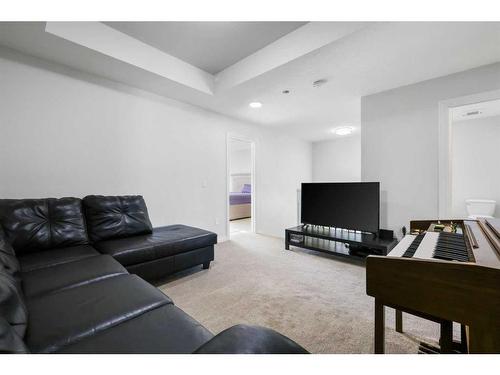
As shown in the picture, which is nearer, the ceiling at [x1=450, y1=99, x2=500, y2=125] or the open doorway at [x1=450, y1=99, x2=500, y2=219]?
the ceiling at [x1=450, y1=99, x2=500, y2=125]

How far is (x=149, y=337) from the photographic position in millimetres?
873

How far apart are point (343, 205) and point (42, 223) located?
338 centimetres

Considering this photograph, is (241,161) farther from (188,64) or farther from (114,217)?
(114,217)

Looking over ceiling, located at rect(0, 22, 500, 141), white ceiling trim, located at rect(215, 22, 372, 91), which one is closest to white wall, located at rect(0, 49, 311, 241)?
ceiling, located at rect(0, 22, 500, 141)

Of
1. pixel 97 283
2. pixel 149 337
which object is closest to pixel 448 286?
pixel 149 337

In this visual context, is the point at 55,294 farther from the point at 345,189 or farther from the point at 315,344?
the point at 345,189

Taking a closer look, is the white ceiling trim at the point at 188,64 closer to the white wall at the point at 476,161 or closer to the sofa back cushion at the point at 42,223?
the sofa back cushion at the point at 42,223

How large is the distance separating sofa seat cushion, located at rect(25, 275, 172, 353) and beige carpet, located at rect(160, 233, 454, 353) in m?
0.68

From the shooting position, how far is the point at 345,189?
3117 mm

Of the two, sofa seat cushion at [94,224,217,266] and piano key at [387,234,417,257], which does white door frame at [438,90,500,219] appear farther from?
sofa seat cushion at [94,224,217,266]

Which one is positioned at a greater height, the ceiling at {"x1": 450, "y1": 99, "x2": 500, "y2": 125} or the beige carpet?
the ceiling at {"x1": 450, "y1": 99, "x2": 500, "y2": 125}

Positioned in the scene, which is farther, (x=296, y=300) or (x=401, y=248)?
(x=296, y=300)

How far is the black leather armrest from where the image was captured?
59 centimetres
